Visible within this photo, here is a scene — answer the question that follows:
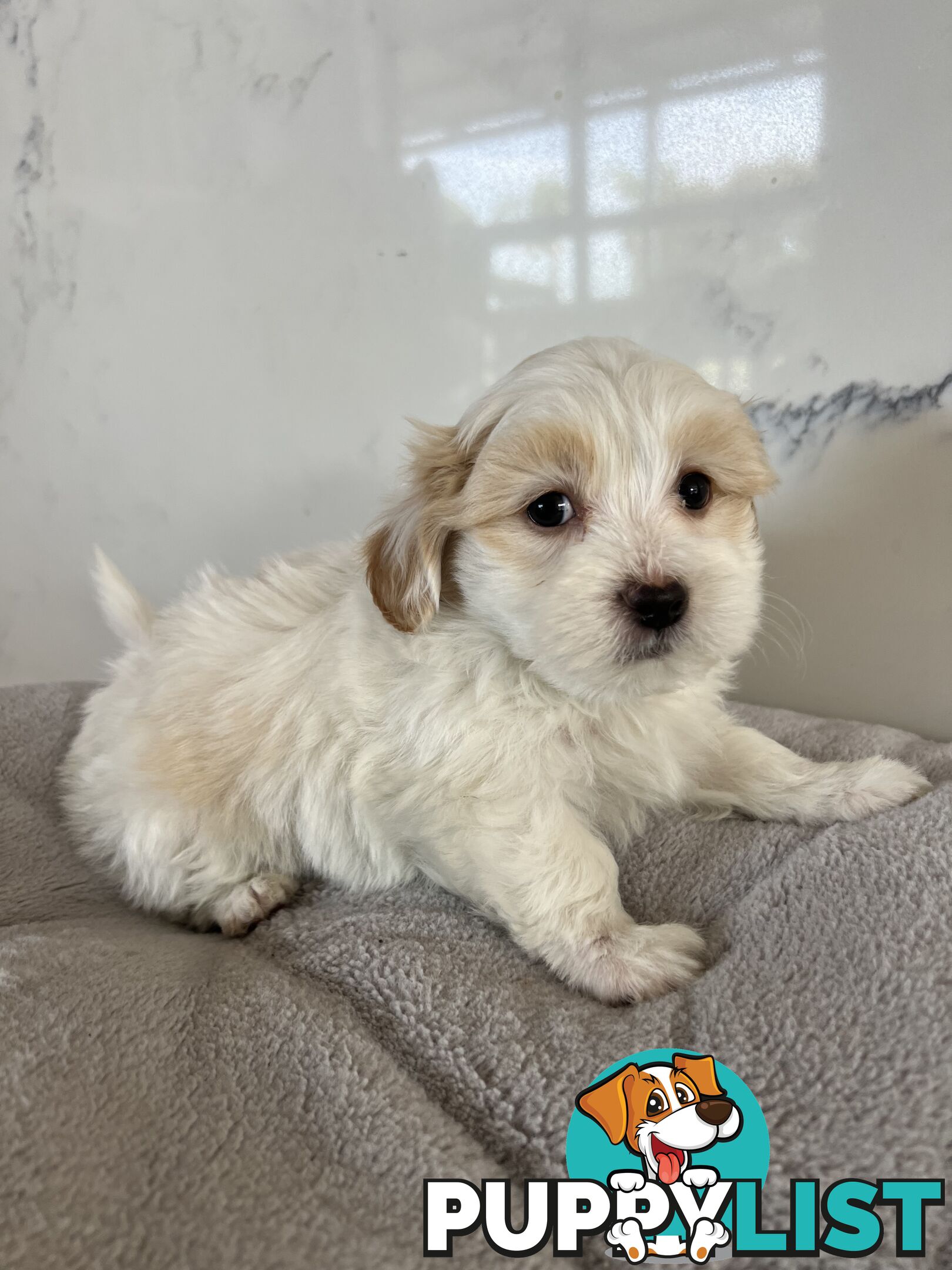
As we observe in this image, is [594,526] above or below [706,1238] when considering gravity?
above

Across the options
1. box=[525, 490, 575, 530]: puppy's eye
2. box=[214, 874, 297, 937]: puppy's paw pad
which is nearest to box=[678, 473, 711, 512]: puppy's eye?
box=[525, 490, 575, 530]: puppy's eye

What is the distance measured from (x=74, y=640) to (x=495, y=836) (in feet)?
8.16

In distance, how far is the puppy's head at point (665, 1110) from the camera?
3.10 feet

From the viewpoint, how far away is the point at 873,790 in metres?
1.56

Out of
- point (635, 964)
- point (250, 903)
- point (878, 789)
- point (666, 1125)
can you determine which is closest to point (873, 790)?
point (878, 789)

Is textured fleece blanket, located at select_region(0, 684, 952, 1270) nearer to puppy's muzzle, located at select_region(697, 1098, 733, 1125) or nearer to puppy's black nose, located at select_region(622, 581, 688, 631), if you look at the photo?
puppy's muzzle, located at select_region(697, 1098, 733, 1125)

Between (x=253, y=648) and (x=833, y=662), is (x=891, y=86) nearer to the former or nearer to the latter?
(x=833, y=662)

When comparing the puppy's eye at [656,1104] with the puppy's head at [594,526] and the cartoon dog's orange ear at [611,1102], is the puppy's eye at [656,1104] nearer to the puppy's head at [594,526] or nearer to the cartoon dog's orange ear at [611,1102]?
the cartoon dog's orange ear at [611,1102]

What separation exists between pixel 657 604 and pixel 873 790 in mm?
685

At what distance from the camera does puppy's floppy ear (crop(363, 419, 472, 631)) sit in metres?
1.41

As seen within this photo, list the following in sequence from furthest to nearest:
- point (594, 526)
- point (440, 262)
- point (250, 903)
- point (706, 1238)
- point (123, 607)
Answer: point (440, 262), point (123, 607), point (250, 903), point (594, 526), point (706, 1238)

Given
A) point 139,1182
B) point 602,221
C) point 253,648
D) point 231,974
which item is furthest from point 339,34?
point 139,1182

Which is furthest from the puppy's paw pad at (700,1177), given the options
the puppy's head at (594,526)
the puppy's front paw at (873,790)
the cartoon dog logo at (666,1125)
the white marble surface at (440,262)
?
the white marble surface at (440,262)

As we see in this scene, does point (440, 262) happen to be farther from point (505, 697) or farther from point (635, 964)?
point (635, 964)
